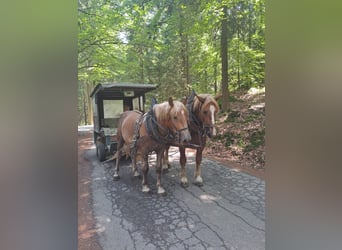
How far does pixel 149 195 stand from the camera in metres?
2.90

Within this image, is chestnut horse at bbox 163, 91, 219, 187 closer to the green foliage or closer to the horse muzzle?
the horse muzzle

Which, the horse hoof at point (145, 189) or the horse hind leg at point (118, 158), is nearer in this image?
the horse hoof at point (145, 189)

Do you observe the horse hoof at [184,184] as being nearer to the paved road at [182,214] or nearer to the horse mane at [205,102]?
the paved road at [182,214]

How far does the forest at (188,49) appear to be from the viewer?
16.9 feet

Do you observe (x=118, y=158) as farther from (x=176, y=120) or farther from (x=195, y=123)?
(x=176, y=120)

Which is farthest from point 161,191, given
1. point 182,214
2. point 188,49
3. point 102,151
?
point 188,49

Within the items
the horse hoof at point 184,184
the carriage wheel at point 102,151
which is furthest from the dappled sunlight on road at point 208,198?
the carriage wheel at point 102,151

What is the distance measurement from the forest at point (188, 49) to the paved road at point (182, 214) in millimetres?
1639

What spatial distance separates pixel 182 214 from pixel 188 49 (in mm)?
6315

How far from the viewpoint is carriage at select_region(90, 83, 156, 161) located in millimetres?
4512

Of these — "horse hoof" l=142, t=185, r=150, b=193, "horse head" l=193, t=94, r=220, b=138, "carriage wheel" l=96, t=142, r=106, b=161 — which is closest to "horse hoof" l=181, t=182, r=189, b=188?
"horse hoof" l=142, t=185, r=150, b=193
